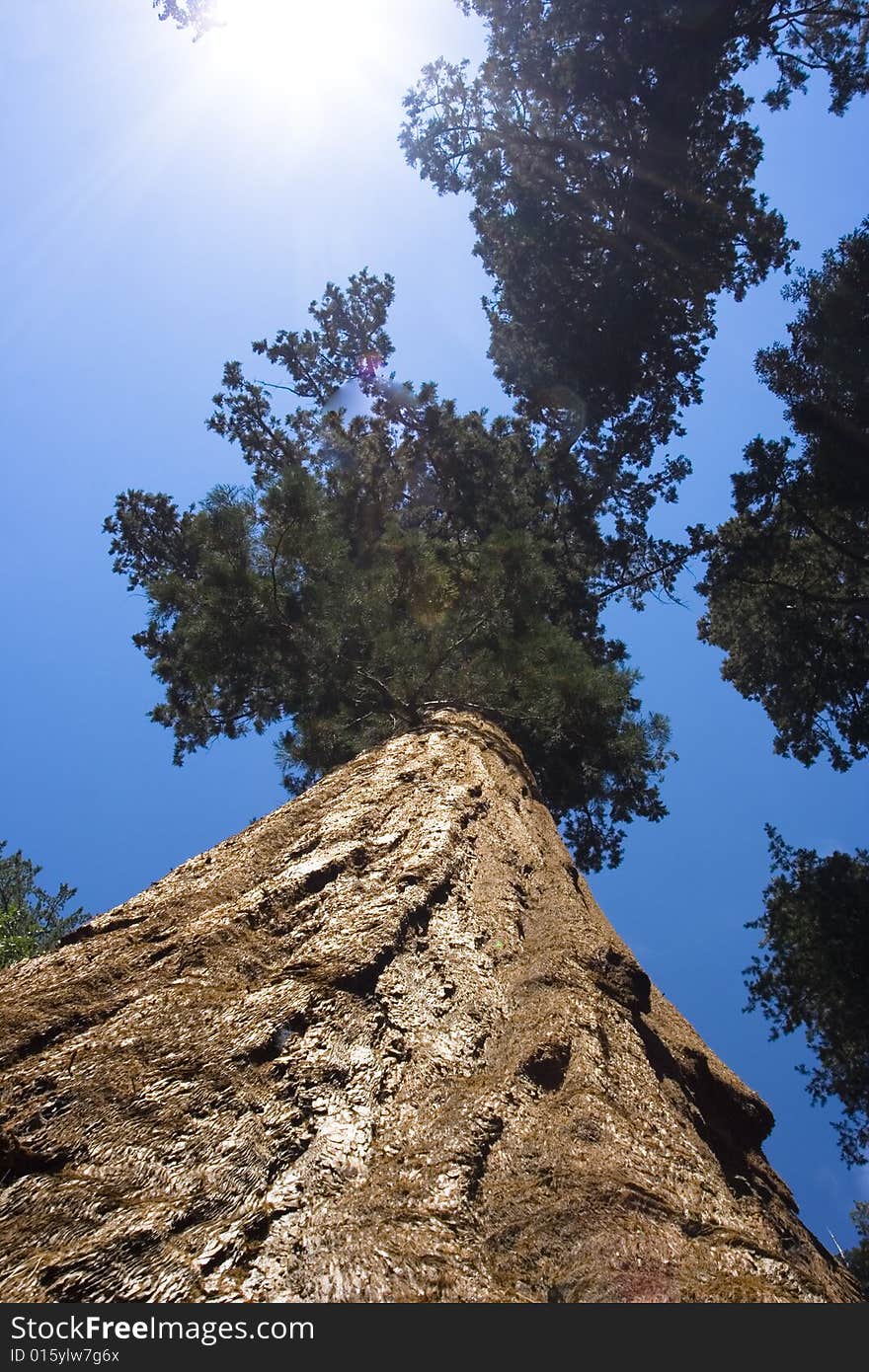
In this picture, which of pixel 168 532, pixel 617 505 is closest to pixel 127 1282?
pixel 168 532

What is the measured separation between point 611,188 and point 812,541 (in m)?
7.30

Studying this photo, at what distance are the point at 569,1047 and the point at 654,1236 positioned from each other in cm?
59

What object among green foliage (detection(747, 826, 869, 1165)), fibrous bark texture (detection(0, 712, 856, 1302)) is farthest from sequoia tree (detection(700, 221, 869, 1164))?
fibrous bark texture (detection(0, 712, 856, 1302))

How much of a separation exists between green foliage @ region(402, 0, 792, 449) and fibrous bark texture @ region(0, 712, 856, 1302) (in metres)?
12.9

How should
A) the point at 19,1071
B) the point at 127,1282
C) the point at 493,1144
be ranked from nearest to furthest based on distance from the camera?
1. the point at 127,1282
2. the point at 493,1144
3. the point at 19,1071

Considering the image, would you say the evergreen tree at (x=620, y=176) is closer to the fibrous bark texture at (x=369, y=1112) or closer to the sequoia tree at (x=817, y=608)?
the sequoia tree at (x=817, y=608)

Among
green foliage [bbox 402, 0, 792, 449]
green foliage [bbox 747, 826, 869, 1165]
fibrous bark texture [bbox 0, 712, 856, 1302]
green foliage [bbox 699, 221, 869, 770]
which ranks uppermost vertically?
green foliage [bbox 402, 0, 792, 449]

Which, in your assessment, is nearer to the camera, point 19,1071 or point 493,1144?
point 493,1144

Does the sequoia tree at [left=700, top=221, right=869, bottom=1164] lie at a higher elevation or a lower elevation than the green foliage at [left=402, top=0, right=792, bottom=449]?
lower

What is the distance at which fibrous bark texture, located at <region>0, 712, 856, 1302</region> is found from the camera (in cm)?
129

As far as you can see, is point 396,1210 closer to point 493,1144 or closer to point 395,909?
point 493,1144

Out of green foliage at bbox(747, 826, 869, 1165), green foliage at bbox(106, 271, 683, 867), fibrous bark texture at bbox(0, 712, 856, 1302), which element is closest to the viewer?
fibrous bark texture at bbox(0, 712, 856, 1302)

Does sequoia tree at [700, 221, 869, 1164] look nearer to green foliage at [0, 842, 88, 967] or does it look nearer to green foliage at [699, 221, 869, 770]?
green foliage at [699, 221, 869, 770]

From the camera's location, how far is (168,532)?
12336mm
